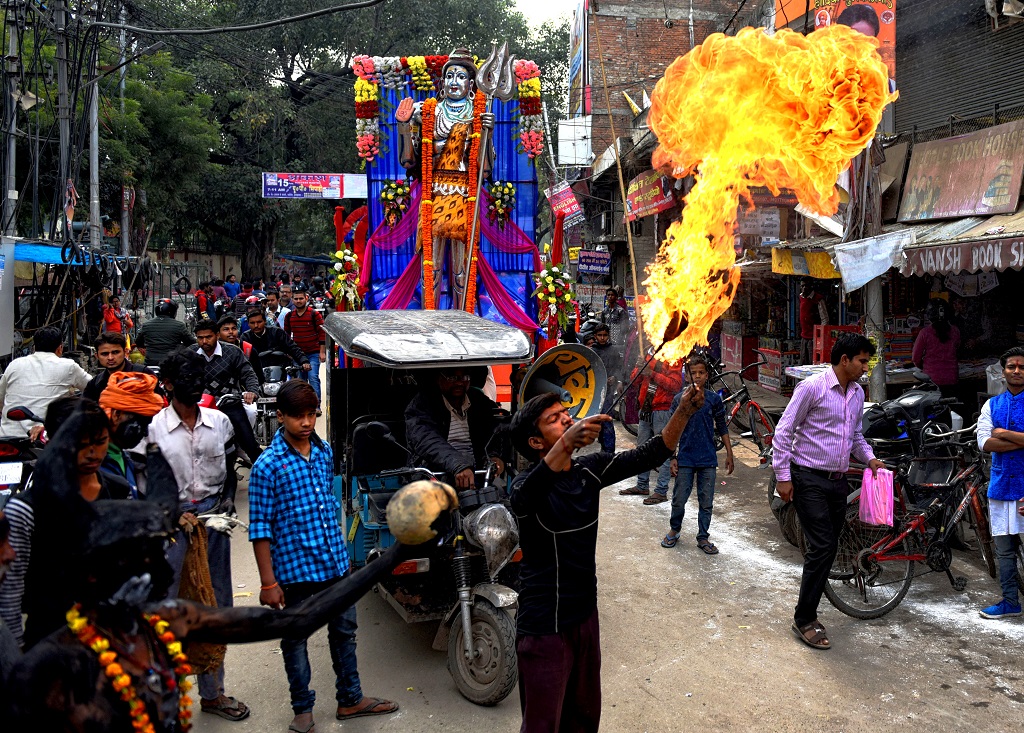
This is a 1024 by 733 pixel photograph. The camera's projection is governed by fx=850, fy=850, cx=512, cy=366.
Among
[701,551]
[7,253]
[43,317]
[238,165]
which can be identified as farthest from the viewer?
[238,165]

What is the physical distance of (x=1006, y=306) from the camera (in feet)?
38.0

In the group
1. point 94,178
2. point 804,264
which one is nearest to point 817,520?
point 804,264

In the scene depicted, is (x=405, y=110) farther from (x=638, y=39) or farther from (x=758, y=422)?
(x=638, y=39)

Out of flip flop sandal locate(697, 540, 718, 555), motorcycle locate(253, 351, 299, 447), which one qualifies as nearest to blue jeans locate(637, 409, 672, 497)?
flip flop sandal locate(697, 540, 718, 555)

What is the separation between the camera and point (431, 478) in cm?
511

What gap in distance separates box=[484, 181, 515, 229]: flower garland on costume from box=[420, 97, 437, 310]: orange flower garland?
0.79m

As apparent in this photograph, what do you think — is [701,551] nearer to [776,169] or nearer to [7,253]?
[776,169]

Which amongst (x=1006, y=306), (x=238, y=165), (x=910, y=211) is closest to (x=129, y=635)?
(x=910, y=211)

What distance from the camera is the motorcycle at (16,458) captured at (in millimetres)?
5762

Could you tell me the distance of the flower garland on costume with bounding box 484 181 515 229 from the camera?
35.8ft

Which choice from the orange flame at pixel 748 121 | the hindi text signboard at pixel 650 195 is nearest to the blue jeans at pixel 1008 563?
the orange flame at pixel 748 121

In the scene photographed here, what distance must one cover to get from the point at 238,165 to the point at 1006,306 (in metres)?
28.6

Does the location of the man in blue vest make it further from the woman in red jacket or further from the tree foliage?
the tree foliage

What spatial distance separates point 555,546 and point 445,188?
25.5 feet
